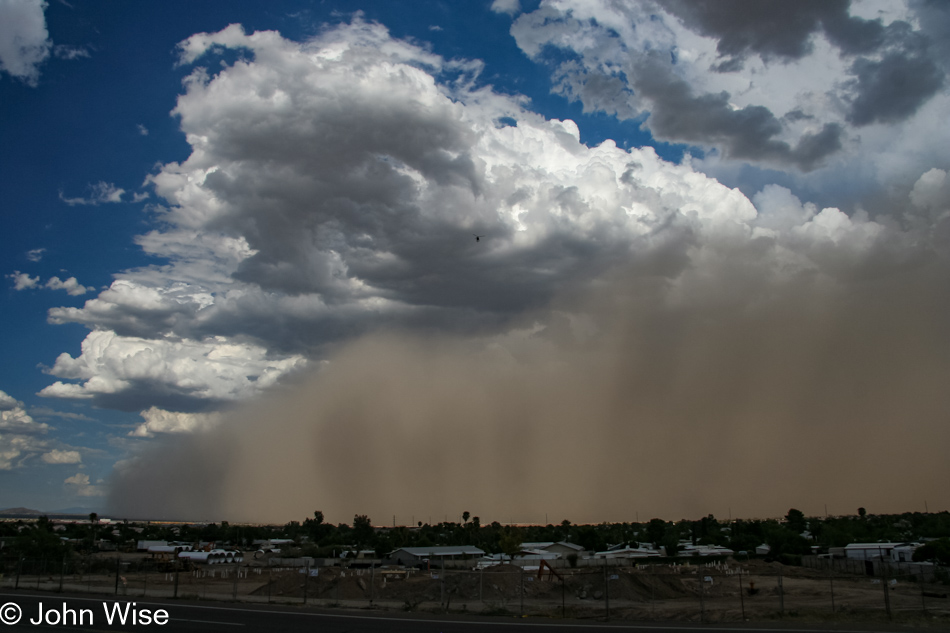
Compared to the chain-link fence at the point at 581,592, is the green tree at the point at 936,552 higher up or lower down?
lower down

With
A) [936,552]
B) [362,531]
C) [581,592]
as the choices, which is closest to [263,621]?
[581,592]

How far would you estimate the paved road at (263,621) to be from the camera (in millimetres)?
25781

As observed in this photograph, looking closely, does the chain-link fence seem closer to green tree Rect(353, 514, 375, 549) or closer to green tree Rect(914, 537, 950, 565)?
green tree Rect(914, 537, 950, 565)

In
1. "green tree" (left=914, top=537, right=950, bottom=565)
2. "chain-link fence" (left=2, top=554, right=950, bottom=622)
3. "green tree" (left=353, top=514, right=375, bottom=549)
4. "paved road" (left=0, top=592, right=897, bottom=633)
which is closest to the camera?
"paved road" (left=0, top=592, right=897, bottom=633)

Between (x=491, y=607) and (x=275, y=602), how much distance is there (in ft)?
44.0

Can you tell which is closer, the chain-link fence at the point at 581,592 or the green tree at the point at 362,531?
the chain-link fence at the point at 581,592

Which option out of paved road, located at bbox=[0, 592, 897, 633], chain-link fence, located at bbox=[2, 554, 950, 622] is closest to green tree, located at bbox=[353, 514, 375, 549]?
chain-link fence, located at bbox=[2, 554, 950, 622]

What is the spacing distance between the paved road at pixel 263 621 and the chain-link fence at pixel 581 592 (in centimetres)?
257

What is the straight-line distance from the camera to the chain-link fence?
3434cm

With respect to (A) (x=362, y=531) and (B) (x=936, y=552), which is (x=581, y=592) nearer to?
(B) (x=936, y=552)

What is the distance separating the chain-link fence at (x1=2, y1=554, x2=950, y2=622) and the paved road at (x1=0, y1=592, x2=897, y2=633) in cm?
257

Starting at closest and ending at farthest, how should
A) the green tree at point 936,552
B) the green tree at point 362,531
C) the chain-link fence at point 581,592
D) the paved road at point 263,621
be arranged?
1. the paved road at point 263,621
2. the chain-link fence at point 581,592
3. the green tree at point 936,552
4. the green tree at point 362,531

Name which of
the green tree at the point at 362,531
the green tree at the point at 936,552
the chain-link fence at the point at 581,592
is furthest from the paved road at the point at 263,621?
the green tree at the point at 362,531

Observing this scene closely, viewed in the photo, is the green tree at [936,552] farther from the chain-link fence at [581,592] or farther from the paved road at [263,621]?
the paved road at [263,621]
